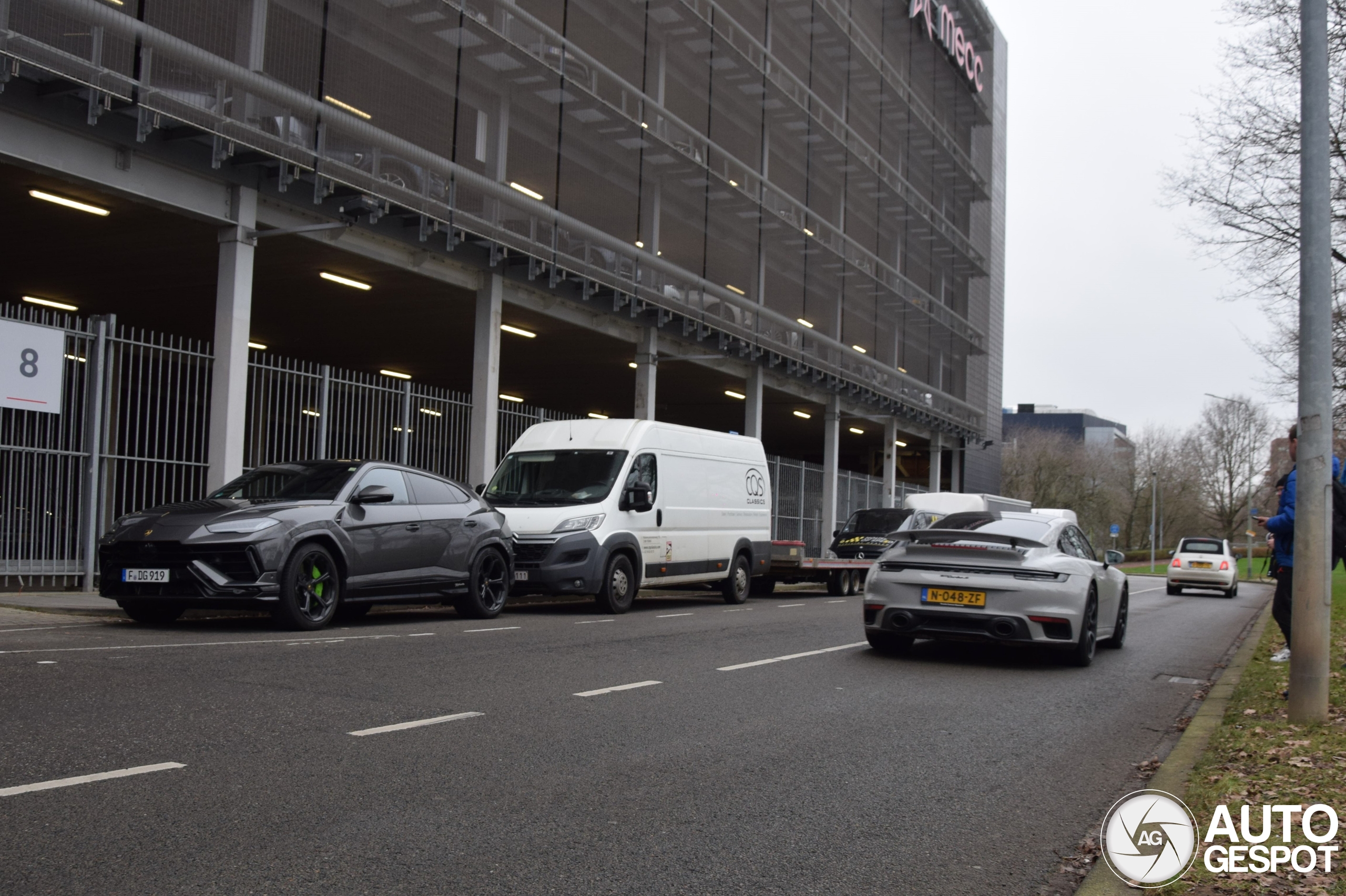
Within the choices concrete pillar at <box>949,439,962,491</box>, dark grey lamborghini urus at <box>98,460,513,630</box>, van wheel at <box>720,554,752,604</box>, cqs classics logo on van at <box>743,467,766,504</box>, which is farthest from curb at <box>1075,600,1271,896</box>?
concrete pillar at <box>949,439,962,491</box>

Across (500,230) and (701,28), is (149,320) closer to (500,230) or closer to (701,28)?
(500,230)

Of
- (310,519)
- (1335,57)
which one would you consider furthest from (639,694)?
(1335,57)

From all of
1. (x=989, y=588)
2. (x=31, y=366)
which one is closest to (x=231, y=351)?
(x=31, y=366)

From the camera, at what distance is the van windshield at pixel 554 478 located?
15.2m

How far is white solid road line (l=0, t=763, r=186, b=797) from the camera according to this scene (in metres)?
4.62

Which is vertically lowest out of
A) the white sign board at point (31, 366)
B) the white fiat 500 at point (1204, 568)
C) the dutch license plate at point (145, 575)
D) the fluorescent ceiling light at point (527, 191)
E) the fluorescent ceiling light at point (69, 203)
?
the white fiat 500 at point (1204, 568)

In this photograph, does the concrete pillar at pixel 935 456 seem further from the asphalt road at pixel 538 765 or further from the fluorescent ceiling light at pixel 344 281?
the asphalt road at pixel 538 765

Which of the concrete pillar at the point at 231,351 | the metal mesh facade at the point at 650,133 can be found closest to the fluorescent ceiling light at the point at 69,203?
the concrete pillar at the point at 231,351

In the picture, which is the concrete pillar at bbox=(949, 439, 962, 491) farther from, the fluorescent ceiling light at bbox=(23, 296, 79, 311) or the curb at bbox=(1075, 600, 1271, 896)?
the curb at bbox=(1075, 600, 1271, 896)

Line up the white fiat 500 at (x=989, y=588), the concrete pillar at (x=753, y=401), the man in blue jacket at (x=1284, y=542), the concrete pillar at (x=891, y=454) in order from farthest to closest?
the concrete pillar at (x=891, y=454), the concrete pillar at (x=753, y=401), the white fiat 500 at (x=989, y=588), the man in blue jacket at (x=1284, y=542)

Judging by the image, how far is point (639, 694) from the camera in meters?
7.96

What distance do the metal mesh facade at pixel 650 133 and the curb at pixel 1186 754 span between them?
44.3ft

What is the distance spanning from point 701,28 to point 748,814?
27592 millimetres
